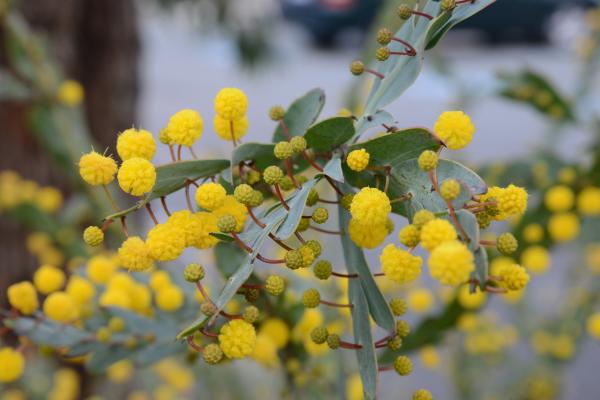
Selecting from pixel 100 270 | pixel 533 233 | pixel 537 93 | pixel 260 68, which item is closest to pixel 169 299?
pixel 100 270

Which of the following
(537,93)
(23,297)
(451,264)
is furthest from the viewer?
(537,93)

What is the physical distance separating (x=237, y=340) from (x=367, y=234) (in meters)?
0.12

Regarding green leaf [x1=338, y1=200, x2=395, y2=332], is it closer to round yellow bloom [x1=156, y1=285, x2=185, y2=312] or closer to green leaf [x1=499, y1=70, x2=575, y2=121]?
round yellow bloom [x1=156, y1=285, x2=185, y2=312]

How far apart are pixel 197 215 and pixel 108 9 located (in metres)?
1.67

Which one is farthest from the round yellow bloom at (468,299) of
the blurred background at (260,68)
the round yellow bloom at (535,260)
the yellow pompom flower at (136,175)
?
the yellow pompom flower at (136,175)

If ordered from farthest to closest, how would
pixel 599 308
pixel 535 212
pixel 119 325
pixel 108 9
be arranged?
pixel 108 9, pixel 599 308, pixel 535 212, pixel 119 325

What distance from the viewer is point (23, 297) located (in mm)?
601

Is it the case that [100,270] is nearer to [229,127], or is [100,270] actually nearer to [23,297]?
[23,297]

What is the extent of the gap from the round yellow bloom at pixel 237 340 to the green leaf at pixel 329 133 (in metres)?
0.15

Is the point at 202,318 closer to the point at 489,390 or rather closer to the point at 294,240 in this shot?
the point at 294,240

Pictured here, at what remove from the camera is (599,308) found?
142 centimetres

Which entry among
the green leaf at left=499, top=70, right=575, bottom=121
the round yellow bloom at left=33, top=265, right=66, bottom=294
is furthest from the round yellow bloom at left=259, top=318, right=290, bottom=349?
the green leaf at left=499, top=70, right=575, bottom=121

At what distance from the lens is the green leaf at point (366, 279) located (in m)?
0.47

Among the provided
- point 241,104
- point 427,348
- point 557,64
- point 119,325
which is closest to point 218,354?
point 241,104
